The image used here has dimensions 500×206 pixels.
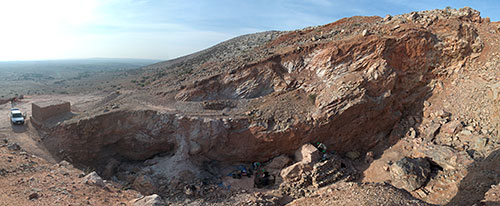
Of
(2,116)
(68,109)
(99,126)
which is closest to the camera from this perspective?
(99,126)

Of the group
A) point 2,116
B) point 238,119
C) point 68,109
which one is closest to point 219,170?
point 238,119

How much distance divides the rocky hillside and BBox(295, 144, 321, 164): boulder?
0.26ft

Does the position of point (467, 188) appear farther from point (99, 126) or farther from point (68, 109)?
point (68, 109)

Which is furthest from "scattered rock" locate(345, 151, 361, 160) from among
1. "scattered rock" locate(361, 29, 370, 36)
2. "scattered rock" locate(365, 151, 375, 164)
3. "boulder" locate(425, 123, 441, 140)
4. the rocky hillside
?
"scattered rock" locate(361, 29, 370, 36)

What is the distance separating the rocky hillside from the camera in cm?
1184

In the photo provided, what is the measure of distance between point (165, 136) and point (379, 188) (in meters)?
10.7

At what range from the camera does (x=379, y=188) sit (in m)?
8.38

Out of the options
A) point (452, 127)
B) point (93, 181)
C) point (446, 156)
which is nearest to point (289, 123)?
point (446, 156)

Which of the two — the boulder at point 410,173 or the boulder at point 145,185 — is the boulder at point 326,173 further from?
the boulder at point 145,185

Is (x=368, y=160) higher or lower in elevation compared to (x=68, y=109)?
lower

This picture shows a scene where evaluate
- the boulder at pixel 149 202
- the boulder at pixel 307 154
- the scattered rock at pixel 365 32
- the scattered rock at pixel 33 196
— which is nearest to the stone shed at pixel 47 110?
the scattered rock at pixel 33 196

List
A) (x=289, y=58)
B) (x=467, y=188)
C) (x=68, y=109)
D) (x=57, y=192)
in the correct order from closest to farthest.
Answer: (x=57, y=192), (x=467, y=188), (x=68, y=109), (x=289, y=58)

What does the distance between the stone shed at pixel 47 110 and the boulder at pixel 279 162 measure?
1254cm

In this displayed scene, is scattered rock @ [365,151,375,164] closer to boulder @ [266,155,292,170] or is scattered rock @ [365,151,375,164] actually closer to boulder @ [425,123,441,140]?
boulder @ [425,123,441,140]
